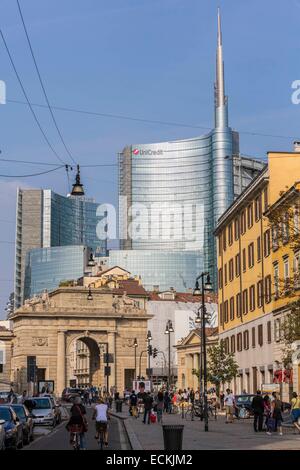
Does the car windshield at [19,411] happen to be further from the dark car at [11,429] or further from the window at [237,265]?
the window at [237,265]

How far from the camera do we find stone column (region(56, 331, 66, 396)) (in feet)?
415

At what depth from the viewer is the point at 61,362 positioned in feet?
418

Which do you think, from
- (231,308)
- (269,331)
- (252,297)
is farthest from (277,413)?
(231,308)

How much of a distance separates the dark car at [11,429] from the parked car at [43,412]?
15318 millimetres

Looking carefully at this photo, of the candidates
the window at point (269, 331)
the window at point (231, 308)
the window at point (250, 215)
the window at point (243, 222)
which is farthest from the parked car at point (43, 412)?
the window at point (231, 308)

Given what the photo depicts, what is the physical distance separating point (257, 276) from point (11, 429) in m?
44.9

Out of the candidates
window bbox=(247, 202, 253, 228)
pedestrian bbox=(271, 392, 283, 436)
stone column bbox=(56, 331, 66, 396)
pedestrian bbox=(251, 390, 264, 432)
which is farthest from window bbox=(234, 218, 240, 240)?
stone column bbox=(56, 331, 66, 396)

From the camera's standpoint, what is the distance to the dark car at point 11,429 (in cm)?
2805

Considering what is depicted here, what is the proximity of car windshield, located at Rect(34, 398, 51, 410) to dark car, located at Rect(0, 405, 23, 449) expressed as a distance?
55.8 feet

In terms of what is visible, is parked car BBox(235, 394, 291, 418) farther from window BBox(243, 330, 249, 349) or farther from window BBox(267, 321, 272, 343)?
window BBox(243, 330, 249, 349)

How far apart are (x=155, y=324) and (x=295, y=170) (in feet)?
309

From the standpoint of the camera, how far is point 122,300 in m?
132

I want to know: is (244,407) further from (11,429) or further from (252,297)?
(11,429)
